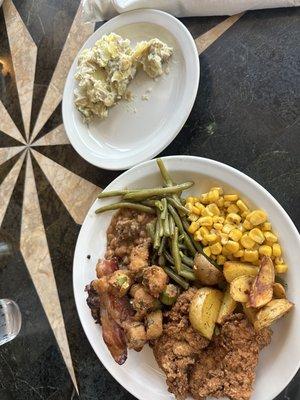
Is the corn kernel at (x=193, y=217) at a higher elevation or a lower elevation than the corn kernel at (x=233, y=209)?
lower

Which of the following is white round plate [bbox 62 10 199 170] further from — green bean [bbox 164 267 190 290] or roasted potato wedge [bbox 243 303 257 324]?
roasted potato wedge [bbox 243 303 257 324]

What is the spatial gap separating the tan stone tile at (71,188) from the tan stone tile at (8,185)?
8.0 inches

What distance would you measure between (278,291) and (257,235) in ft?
1.00

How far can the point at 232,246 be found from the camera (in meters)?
2.70

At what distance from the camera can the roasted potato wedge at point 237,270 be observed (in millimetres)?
2662

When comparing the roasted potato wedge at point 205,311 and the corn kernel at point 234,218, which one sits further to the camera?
the corn kernel at point 234,218

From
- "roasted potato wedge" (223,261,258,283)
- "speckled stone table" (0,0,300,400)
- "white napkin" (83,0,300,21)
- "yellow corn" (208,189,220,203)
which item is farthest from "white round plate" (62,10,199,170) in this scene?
"roasted potato wedge" (223,261,258,283)

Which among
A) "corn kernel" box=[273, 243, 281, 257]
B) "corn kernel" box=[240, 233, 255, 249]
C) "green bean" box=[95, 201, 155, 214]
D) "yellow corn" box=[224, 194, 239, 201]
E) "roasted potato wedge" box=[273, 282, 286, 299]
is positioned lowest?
"roasted potato wedge" box=[273, 282, 286, 299]

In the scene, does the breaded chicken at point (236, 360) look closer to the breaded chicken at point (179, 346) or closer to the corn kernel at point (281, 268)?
the breaded chicken at point (179, 346)

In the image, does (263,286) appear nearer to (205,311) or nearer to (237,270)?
(237,270)

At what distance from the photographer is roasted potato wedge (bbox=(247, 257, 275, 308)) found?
251cm

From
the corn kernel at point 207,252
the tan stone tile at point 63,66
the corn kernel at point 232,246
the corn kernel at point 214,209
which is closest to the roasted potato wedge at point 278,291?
the corn kernel at point 232,246

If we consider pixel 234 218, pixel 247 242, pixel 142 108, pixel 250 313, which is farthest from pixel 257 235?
pixel 142 108

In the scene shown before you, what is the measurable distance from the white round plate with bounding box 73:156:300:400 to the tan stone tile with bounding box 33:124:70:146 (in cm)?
75
